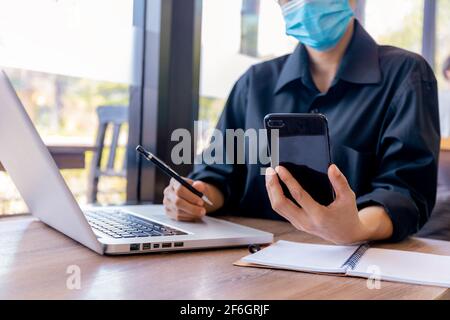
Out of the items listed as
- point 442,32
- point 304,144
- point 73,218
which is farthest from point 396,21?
point 73,218

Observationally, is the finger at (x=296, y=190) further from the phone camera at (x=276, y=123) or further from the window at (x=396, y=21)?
the window at (x=396, y=21)

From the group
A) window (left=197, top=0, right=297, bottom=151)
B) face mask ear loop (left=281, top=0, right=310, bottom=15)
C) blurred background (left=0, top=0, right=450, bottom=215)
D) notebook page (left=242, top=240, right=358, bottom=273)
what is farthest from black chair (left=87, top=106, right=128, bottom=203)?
notebook page (left=242, top=240, right=358, bottom=273)

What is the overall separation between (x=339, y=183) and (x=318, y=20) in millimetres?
583

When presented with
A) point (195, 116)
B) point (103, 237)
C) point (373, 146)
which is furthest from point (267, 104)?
point (103, 237)

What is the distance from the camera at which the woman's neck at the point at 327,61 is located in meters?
1.18

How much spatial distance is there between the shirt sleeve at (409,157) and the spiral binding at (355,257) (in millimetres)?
97

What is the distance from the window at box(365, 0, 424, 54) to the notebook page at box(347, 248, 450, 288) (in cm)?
243

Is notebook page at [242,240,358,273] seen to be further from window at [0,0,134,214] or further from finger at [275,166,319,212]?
window at [0,0,134,214]

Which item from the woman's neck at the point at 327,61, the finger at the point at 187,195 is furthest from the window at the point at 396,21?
the finger at the point at 187,195

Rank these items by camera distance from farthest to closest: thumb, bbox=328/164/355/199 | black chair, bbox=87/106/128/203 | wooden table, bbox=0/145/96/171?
1. black chair, bbox=87/106/128/203
2. wooden table, bbox=0/145/96/171
3. thumb, bbox=328/164/355/199

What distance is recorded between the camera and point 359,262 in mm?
666

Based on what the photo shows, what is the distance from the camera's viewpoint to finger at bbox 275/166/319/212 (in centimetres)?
66

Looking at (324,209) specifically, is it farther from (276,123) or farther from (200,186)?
Answer: (200,186)
